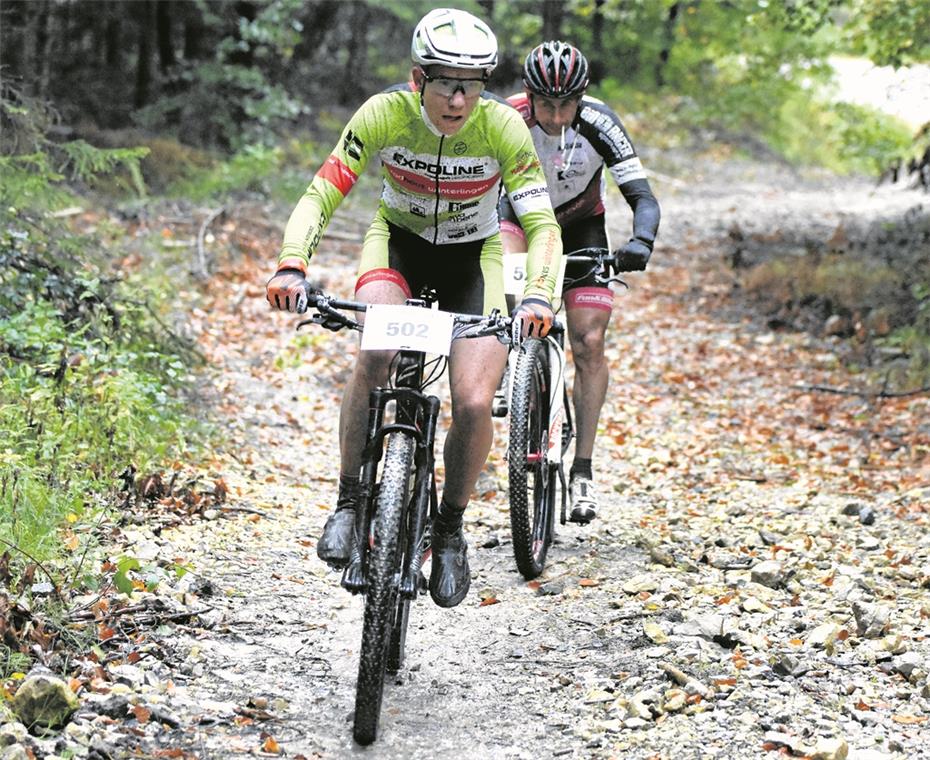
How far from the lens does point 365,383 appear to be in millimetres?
4137

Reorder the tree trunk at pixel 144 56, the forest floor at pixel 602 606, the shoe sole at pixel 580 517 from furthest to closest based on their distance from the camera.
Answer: the tree trunk at pixel 144 56
the shoe sole at pixel 580 517
the forest floor at pixel 602 606

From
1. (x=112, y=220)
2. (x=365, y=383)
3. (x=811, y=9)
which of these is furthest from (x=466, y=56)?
(x=811, y=9)

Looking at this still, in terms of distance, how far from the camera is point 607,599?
5148mm

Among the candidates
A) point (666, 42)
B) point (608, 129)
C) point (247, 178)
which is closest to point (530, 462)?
point (608, 129)

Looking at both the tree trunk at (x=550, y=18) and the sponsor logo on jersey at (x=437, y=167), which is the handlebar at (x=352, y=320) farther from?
the tree trunk at (x=550, y=18)

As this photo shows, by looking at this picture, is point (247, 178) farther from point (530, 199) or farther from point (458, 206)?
point (530, 199)

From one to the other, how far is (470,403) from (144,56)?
13.3 m

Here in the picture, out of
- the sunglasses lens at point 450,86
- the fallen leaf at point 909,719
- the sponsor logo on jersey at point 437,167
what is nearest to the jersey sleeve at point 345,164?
the sponsor logo on jersey at point 437,167

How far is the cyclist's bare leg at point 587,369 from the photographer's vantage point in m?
6.00

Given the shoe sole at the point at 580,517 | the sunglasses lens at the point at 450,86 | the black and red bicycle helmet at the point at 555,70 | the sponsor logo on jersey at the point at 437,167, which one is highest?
the black and red bicycle helmet at the point at 555,70

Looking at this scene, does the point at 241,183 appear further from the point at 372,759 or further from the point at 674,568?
the point at 372,759

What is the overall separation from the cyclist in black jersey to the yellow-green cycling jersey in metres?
1.26

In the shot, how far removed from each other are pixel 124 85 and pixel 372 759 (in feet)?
50.2

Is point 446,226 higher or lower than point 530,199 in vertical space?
lower
